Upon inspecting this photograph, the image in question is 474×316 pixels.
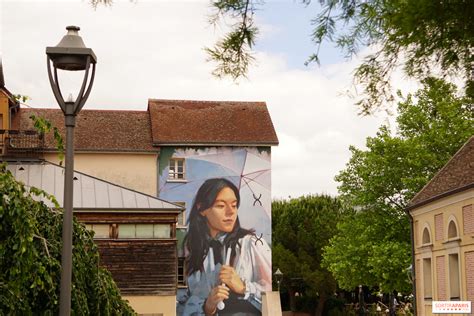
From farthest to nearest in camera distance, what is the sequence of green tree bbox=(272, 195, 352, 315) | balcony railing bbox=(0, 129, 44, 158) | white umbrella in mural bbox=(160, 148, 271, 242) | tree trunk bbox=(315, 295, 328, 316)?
tree trunk bbox=(315, 295, 328, 316), green tree bbox=(272, 195, 352, 315), white umbrella in mural bbox=(160, 148, 271, 242), balcony railing bbox=(0, 129, 44, 158)

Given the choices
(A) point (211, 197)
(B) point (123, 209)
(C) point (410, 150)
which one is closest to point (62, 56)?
(B) point (123, 209)

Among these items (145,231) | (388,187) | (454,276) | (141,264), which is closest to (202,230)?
(388,187)

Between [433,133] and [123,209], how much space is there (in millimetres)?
19150

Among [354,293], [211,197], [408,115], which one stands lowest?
[354,293]

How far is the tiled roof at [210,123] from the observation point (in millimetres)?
46719

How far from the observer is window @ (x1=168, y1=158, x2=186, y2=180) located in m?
46.5

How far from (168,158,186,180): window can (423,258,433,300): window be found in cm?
1477

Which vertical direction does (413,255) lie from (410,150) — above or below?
below

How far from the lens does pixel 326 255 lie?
46906 millimetres

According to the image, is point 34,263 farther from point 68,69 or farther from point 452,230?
point 452,230

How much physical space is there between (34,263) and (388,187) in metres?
32.0

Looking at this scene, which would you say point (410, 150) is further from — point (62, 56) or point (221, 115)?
point (62, 56)

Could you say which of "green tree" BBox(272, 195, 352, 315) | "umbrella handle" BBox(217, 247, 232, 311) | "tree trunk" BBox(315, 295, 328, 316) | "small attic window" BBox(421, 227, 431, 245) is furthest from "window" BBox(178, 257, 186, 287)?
"tree trunk" BBox(315, 295, 328, 316)

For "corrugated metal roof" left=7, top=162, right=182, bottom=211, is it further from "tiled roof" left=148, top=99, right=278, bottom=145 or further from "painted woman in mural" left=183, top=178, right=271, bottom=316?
"painted woman in mural" left=183, top=178, right=271, bottom=316
